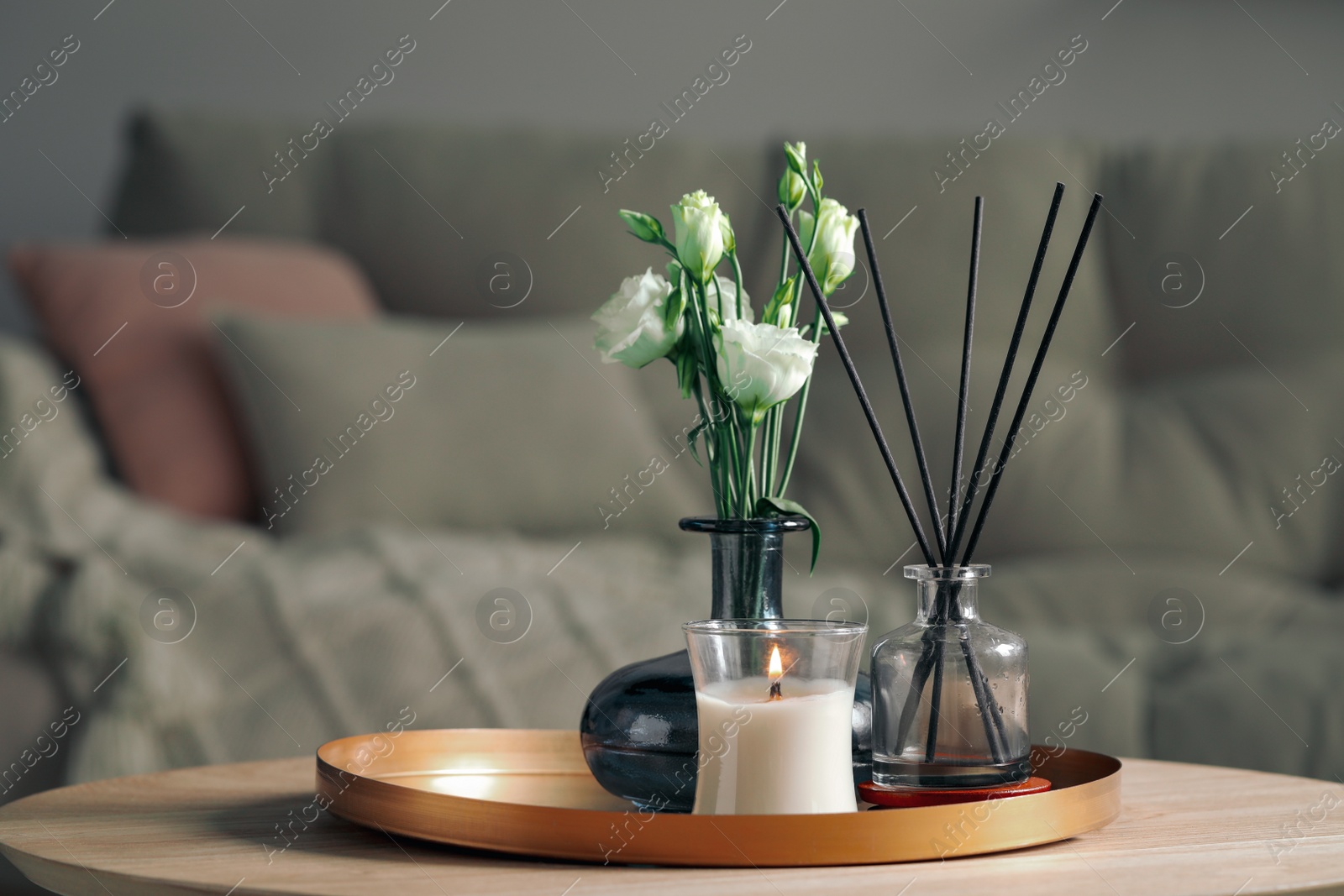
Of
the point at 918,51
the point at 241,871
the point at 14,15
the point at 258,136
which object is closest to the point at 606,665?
the point at 241,871

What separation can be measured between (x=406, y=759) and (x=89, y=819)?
17 cm

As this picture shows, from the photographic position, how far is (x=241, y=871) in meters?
0.54

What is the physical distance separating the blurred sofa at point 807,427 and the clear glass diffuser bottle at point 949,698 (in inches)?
28.5

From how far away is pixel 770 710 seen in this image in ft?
1.94

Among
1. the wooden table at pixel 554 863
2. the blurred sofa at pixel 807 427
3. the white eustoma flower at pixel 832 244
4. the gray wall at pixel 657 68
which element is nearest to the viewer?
the wooden table at pixel 554 863

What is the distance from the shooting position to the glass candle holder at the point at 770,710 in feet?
1.94

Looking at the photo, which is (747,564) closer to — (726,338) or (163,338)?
(726,338)

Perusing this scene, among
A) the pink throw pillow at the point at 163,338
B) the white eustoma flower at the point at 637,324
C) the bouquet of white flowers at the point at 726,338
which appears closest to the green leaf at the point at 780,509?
the bouquet of white flowers at the point at 726,338

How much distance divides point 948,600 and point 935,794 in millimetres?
95

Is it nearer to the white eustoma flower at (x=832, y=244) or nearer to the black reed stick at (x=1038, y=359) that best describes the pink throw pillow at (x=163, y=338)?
the white eustoma flower at (x=832, y=244)

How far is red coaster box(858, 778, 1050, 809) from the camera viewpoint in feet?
2.02

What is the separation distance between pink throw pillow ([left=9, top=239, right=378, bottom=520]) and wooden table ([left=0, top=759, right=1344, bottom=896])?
3.07 feet

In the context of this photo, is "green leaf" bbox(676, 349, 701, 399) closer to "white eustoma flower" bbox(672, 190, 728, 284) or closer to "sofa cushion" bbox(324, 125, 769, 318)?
"white eustoma flower" bbox(672, 190, 728, 284)

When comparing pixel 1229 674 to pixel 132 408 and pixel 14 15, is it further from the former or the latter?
pixel 14 15
